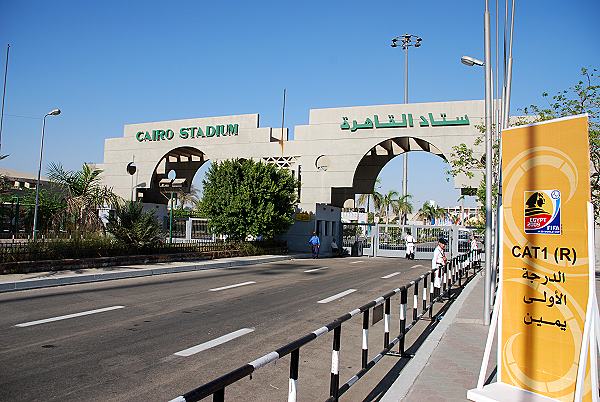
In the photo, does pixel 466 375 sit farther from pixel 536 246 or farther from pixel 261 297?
pixel 261 297

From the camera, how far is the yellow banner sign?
213 inches

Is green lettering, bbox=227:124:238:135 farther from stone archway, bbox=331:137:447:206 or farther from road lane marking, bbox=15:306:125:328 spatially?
road lane marking, bbox=15:306:125:328

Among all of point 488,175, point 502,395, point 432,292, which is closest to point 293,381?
point 502,395

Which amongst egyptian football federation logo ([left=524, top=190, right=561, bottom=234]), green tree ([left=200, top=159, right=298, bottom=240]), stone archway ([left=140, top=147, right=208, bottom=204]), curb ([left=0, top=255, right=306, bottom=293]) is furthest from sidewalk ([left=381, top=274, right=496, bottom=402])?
stone archway ([left=140, top=147, right=208, bottom=204])

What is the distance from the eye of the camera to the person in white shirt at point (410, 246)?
3778cm

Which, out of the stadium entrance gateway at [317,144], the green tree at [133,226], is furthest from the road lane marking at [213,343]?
Result: the stadium entrance gateway at [317,144]

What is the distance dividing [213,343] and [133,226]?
14552mm

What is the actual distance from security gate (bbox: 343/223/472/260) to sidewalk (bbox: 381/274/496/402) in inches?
1102

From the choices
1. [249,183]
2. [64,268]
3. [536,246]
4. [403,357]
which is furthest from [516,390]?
[249,183]

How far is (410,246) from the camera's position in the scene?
38.0 meters

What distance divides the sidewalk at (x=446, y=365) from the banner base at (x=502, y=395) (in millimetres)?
143

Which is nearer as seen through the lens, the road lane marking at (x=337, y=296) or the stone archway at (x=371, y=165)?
the road lane marking at (x=337, y=296)

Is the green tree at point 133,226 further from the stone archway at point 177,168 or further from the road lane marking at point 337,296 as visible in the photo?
the stone archway at point 177,168

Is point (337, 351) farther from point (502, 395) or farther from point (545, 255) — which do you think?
point (545, 255)
